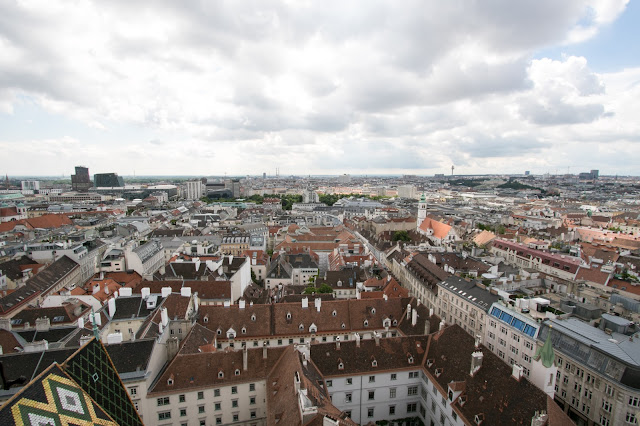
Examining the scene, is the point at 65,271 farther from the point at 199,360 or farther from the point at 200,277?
the point at 199,360

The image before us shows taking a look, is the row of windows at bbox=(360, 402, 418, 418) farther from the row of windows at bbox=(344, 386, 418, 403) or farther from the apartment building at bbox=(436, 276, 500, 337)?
the apartment building at bbox=(436, 276, 500, 337)

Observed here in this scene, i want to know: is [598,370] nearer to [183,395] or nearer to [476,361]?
[476,361]

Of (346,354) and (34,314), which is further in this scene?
(34,314)

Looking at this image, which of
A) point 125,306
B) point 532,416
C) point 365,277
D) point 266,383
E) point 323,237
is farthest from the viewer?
point 323,237

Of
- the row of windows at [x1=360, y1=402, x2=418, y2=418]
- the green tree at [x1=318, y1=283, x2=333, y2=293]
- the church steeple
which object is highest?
the church steeple

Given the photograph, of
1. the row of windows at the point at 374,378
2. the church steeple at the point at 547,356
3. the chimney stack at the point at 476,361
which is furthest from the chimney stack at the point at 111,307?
the church steeple at the point at 547,356

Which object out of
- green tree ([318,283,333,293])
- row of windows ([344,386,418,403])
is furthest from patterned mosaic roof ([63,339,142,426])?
green tree ([318,283,333,293])

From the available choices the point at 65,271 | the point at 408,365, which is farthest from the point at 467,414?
the point at 65,271

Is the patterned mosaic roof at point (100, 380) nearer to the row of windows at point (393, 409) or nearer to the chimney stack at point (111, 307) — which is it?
the row of windows at point (393, 409)
